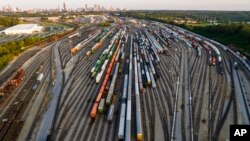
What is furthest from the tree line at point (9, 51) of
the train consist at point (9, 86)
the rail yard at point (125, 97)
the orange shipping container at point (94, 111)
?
the orange shipping container at point (94, 111)

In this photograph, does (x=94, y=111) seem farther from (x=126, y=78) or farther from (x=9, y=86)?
(x=9, y=86)

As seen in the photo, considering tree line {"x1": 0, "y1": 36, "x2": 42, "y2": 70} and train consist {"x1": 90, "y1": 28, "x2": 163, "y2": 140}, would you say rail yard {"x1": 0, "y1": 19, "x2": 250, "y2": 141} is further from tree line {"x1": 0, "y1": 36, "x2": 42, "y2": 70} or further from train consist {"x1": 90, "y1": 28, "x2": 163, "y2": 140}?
tree line {"x1": 0, "y1": 36, "x2": 42, "y2": 70}

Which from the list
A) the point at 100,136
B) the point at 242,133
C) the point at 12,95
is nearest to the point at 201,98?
the point at 100,136

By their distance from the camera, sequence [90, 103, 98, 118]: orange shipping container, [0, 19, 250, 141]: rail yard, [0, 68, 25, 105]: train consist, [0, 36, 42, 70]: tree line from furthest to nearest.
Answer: [0, 36, 42, 70]: tree line
[0, 68, 25, 105]: train consist
[90, 103, 98, 118]: orange shipping container
[0, 19, 250, 141]: rail yard

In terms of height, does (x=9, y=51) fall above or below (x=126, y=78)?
above

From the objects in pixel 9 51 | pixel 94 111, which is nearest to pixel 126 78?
pixel 94 111

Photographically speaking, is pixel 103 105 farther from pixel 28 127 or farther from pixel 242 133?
pixel 242 133

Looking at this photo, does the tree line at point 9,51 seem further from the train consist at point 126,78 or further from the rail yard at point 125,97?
the train consist at point 126,78

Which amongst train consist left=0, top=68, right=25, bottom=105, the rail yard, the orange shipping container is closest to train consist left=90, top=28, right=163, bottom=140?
the orange shipping container
